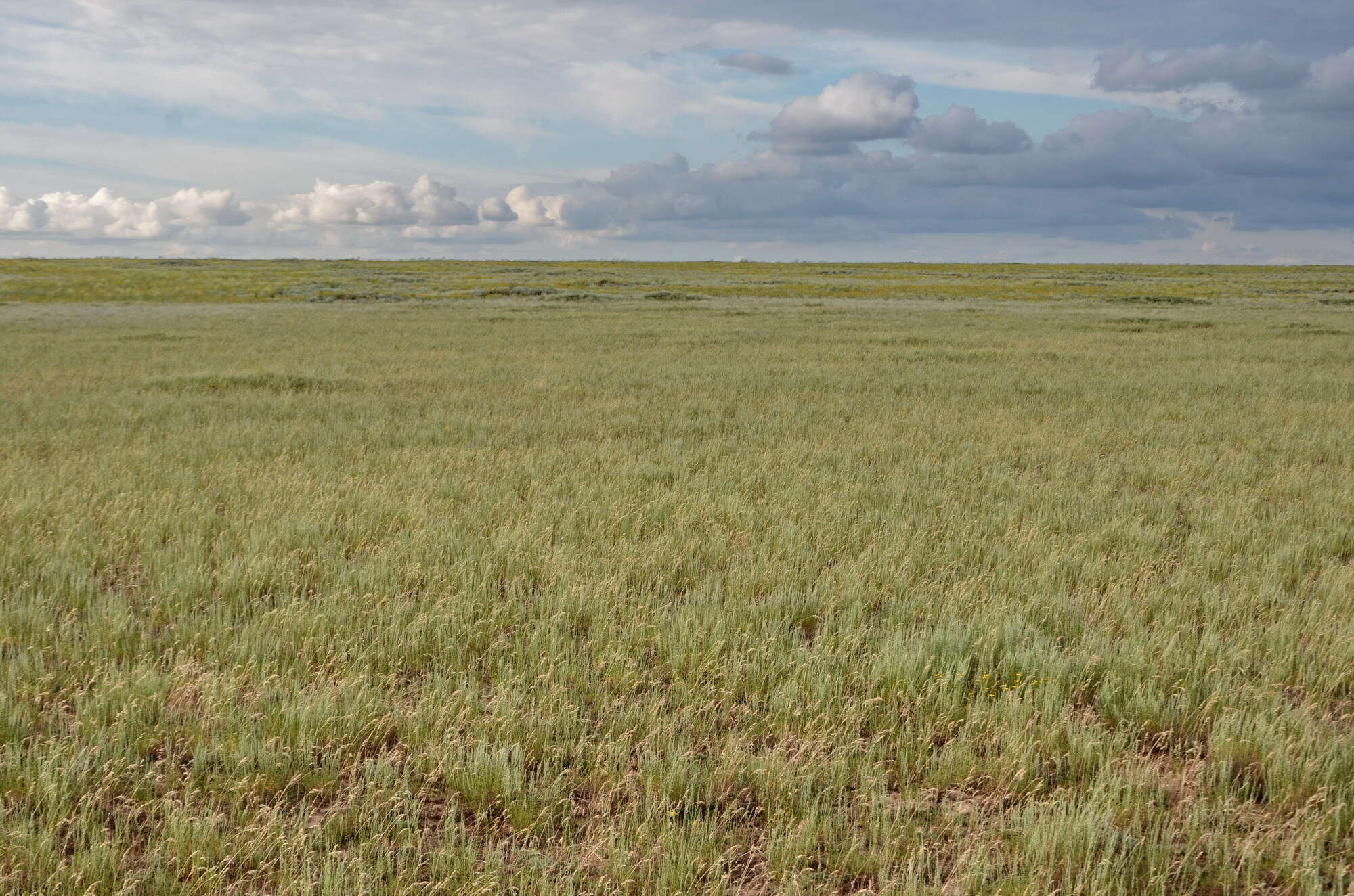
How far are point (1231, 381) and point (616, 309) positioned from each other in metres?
38.1

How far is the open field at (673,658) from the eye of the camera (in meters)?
3.64

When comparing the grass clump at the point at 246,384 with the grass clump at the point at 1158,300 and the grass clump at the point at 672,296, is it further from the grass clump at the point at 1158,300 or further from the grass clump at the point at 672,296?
the grass clump at the point at 1158,300

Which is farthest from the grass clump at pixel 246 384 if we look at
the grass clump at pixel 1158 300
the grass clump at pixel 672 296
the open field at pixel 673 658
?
the grass clump at pixel 1158 300

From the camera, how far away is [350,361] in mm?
26219

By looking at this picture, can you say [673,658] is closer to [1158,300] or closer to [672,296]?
[672,296]

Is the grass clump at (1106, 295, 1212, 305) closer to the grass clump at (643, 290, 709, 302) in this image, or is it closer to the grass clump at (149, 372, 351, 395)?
the grass clump at (643, 290, 709, 302)

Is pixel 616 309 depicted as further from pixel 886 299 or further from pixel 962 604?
pixel 962 604

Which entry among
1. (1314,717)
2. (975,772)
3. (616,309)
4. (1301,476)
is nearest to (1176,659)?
(1314,717)

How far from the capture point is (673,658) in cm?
543

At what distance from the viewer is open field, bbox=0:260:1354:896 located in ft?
11.9

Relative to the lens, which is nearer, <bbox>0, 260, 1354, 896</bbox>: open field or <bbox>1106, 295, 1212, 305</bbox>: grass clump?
<bbox>0, 260, 1354, 896</bbox>: open field

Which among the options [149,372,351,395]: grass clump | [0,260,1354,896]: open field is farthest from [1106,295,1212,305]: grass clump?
[149,372,351,395]: grass clump

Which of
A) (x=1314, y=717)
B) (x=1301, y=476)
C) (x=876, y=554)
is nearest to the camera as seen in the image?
(x=1314, y=717)

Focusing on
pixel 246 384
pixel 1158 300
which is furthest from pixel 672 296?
pixel 246 384
